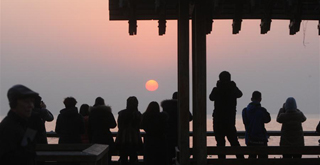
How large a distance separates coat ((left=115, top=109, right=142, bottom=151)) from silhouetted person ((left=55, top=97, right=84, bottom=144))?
0.76 metres

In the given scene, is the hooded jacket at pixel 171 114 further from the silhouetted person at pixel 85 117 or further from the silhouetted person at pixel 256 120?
the silhouetted person at pixel 85 117

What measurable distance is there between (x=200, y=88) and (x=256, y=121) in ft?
7.56

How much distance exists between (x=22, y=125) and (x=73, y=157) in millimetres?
A: 1495

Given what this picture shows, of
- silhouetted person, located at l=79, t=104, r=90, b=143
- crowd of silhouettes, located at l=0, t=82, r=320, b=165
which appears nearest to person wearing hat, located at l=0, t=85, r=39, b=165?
crowd of silhouettes, located at l=0, t=82, r=320, b=165

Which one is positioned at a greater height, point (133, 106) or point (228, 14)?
point (228, 14)

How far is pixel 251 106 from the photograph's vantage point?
9234mm

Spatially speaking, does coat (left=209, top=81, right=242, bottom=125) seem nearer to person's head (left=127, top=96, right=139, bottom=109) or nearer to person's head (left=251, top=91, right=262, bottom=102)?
person's head (left=251, top=91, right=262, bottom=102)

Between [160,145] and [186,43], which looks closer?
[186,43]

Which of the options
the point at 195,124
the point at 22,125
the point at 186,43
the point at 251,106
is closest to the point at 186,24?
the point at 186,43

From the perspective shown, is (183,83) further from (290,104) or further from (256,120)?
(290,104)

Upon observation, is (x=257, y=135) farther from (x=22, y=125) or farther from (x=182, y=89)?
(x=22, y=125)

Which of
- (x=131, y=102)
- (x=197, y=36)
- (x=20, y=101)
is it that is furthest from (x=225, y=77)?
(x=20, y=101)

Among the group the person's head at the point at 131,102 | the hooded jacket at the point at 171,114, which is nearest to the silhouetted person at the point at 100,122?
the person's head at the point at 131,102

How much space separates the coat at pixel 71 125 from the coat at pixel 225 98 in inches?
101
